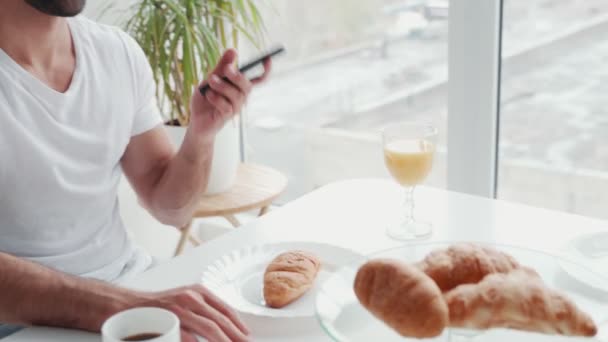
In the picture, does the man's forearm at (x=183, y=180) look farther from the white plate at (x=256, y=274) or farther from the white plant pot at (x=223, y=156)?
the white plant pot at (x=223, y=156)

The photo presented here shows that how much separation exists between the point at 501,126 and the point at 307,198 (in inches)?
33.6

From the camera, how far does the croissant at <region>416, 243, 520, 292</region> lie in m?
0.85

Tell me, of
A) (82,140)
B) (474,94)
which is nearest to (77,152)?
(82,140)

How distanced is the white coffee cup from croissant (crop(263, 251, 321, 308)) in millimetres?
202

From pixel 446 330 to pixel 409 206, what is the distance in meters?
0.64

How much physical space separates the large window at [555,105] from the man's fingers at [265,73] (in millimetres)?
925

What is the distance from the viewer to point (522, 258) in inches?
39.4

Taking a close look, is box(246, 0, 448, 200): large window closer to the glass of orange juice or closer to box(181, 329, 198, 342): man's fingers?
the glass of orange juice

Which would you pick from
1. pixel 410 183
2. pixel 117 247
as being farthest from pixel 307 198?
pixel 117 247

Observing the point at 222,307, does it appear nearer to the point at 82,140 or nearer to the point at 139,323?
the point at 139,323

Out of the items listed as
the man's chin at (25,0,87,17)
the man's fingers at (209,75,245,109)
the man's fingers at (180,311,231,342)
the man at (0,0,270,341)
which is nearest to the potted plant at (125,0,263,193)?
the man at (0,0,270,341)

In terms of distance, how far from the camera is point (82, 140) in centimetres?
150

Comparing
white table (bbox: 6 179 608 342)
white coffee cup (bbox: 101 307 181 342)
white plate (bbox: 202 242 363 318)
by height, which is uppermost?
white coffee cup (bbox: 101 307 181 342)

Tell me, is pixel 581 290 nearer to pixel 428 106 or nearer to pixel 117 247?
pixel 117 247
